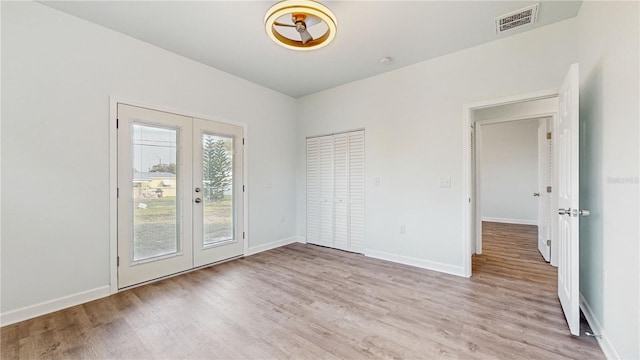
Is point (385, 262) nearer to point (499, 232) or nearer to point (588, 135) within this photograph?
point (588, 135)

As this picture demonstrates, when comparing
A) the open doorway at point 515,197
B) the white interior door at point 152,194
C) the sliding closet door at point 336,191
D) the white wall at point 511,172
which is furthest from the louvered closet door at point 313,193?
the white wall at point 511,172

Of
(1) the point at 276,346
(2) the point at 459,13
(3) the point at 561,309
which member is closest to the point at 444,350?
(1) the point at 276,346

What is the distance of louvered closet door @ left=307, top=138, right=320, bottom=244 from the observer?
4586 mm

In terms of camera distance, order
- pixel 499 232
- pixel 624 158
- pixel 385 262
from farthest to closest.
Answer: pixel 499 232 → pixel 385 262 → pixel 624 158

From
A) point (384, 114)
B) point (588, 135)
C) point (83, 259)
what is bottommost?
point (83, 259)

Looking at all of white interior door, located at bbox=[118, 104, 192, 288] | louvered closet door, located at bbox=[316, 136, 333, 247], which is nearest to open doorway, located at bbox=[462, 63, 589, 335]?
louvered closet door, located at bbox=[316, 136, 333, 247]

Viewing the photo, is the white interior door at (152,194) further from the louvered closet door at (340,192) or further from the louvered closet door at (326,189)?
the louvered closet door at (340,192)

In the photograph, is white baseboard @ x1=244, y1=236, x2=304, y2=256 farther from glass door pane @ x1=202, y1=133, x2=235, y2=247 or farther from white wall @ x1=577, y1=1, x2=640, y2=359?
white wall @ x1=577, y1=1, x2=640, y2=359

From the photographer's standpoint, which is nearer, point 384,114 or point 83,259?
point 83,259

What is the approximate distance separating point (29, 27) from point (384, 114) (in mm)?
3830

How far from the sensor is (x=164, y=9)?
2.34m

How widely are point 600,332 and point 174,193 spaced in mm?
4149

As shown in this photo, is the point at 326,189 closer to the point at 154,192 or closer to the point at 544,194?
the point at 154,192

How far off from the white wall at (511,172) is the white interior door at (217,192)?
233 inches
